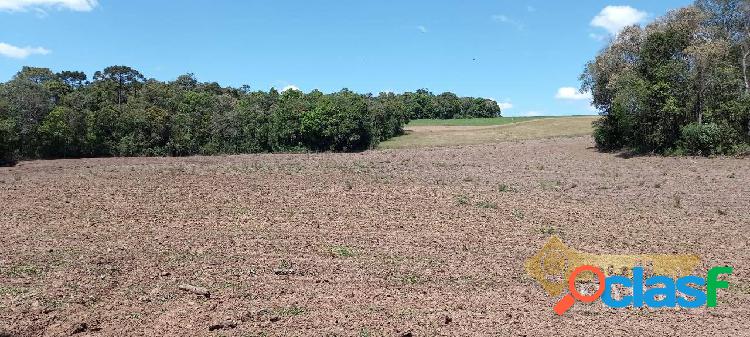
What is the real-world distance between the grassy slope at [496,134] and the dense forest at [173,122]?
3719 millimetres

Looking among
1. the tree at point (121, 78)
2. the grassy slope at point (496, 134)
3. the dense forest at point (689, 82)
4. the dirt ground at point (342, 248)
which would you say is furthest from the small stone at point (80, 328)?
the tree at point (121, 78)

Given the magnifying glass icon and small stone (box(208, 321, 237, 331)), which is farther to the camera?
the magnifying glass icon

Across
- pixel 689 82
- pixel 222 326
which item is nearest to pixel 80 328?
pixel 222 326

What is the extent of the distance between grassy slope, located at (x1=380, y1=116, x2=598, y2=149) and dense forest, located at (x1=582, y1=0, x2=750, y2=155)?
22587 millimetres

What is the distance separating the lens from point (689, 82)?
1298 inches

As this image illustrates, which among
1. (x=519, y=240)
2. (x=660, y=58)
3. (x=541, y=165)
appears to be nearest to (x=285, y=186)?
(x=519, y=240)

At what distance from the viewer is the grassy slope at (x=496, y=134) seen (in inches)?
2340

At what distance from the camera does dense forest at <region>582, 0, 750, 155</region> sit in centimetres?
3238

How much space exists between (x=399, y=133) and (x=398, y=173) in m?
40.9

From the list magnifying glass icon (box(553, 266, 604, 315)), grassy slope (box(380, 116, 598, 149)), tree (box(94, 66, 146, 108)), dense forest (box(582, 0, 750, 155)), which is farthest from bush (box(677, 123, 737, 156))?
tree (box(94, 66, 146, 108))

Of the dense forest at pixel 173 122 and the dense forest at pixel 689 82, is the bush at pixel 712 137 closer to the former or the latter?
the dense forest at pixel 689 82

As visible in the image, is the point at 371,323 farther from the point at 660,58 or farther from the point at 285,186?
the point at 660,58

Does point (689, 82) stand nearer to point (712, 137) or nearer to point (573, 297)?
point (712, 137)

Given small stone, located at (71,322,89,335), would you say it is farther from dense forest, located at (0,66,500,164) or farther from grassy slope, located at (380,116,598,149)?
grassy slope, located at (380,116,598,149)
